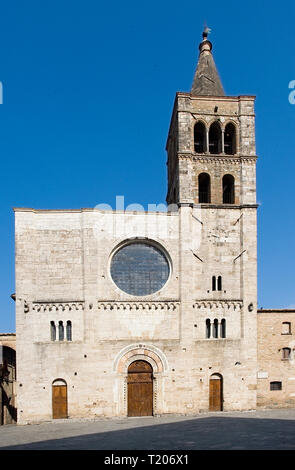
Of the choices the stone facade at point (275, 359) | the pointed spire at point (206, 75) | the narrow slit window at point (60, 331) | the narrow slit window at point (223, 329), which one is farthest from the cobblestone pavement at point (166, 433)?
the pointed spire at point (206, 75)

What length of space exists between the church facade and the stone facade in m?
0.91

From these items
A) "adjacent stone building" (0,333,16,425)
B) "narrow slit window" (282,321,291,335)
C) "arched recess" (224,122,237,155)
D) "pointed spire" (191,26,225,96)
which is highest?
"pointed spire" (191,26,225,96)

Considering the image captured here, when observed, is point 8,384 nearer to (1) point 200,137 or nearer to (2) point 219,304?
(2) point 219,304

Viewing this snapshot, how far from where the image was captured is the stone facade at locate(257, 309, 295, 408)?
77.1 ft

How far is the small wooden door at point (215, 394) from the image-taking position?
896 inches

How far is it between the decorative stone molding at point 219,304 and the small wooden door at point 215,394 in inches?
146

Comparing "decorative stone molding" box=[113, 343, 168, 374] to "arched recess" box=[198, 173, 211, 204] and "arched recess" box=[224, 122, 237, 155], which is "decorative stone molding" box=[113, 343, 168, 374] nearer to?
"arched recess" box=[198, 173, 211, 204]

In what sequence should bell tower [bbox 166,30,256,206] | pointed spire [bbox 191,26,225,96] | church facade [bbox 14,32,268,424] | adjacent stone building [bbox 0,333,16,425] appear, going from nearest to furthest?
church facade [bbox 14,32,268,424] → bell tower [bbox 166,30,256,206] → pointed spire [bbox 191,26,225,96] → adjacent stone building [bbox 0,333,16,425]

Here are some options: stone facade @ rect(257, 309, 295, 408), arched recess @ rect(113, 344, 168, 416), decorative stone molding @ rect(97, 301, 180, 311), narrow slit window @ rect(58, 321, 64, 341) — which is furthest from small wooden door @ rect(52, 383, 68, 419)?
stone facade @ rect(257, 309, 295, 408)

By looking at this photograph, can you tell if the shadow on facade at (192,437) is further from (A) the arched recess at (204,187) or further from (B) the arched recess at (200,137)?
(B) the arched recess at (200,137)

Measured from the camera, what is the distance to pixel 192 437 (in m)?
16.3
